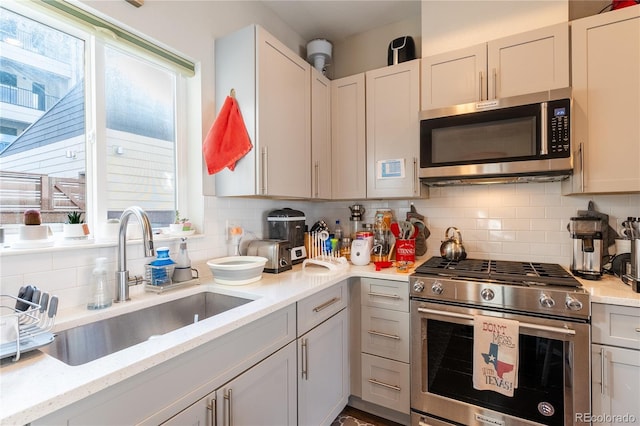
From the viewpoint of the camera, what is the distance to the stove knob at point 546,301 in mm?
1448

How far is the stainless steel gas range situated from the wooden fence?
1698mm

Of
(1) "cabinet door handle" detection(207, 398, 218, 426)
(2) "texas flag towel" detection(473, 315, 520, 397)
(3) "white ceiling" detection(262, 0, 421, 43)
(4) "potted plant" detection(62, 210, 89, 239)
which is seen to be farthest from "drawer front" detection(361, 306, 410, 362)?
(3) "white ceiling" detection(262, 0, 421, 43)

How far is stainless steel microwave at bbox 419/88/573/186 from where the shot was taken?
5.31 ft

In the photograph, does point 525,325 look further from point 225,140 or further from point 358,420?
point 225,140

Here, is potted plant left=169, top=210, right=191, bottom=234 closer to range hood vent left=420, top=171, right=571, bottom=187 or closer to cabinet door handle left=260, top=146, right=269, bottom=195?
cabinet door handle left=260, top=146, right=269, bottom=195

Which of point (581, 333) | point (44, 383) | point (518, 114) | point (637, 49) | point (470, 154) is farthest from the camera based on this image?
point (470, 154)

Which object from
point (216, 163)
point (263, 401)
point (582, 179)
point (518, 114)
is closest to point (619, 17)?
point (518, 114)

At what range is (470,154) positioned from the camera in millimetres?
1832

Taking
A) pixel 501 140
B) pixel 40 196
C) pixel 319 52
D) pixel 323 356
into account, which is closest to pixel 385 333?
pixel 323 356

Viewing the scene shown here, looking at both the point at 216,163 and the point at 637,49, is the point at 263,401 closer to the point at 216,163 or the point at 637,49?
the point at 216,163

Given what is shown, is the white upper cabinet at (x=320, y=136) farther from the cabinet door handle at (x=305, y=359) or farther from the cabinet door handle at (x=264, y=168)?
the cabinet door handle at (x=305, y=359)

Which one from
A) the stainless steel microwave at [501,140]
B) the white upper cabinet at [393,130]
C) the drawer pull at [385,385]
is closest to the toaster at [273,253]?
the white upper cabinet at [393,130]

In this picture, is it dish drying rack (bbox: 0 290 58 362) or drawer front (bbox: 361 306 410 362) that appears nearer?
dish drying rack (bbox: 0 290 58 362)

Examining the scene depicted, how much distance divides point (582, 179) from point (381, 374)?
1536 millimetres
